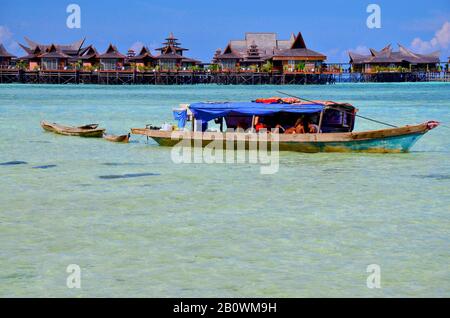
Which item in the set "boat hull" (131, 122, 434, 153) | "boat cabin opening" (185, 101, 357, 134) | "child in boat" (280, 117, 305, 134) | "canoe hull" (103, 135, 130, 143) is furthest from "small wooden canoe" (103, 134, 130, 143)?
"child in boat" (280, 117, 305, 134)

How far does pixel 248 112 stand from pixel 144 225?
7.78 meters

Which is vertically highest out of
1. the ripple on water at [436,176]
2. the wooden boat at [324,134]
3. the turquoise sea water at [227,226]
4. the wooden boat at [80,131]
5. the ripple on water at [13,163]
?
the wooden boat at [324,134]

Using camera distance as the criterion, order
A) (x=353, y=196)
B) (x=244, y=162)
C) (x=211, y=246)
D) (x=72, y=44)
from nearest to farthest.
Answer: (x=211, y=246) < (x=353, y=196) < (x=244, y=162) < (x=72, y=44)

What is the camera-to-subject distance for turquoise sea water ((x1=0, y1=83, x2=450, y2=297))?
823cm

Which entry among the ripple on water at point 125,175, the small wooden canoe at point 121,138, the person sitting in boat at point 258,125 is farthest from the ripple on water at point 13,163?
the person sitting in boat at point 258,125

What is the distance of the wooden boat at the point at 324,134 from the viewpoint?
17.4m

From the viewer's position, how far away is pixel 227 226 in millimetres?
10758

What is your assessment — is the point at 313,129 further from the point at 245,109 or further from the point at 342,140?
the point at 245,109

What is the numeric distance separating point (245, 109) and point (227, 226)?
7742 mm

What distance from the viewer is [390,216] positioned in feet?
37.6

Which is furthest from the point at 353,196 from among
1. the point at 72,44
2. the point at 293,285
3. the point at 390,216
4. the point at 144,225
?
the point at 72,44

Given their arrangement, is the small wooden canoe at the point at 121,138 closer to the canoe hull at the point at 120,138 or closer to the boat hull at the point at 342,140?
the canoe hull at the point at 120,138

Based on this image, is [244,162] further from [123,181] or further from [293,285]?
[293,285]

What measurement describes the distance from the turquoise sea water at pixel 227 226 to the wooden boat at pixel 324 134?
0.28 m
